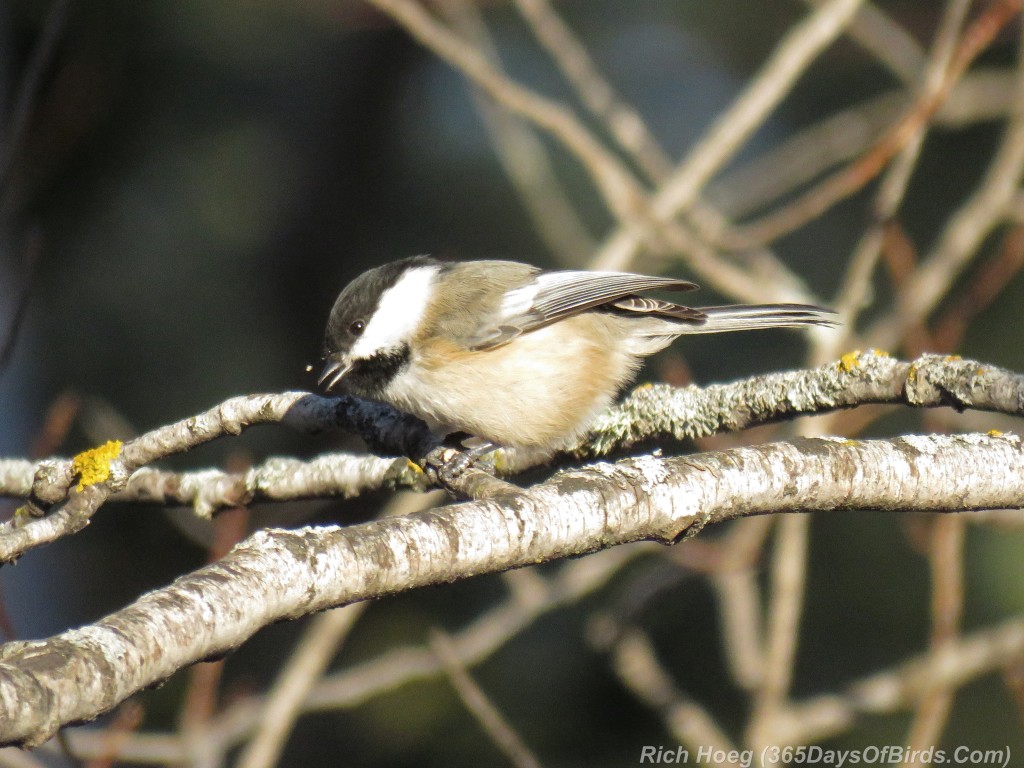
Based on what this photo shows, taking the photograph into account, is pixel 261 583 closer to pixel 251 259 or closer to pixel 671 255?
pixel 671 255

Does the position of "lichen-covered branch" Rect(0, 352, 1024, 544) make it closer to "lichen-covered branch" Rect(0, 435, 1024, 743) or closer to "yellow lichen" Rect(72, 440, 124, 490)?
"yellow lichen" Rect(72, 440, 124, 490)

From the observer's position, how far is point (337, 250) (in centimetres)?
669

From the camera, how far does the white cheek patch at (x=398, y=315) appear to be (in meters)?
3.30

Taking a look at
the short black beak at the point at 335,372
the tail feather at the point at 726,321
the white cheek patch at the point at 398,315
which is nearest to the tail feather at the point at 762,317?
the tail feather at the point at 726,321

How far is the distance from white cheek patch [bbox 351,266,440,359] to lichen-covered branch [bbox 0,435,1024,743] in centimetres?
144

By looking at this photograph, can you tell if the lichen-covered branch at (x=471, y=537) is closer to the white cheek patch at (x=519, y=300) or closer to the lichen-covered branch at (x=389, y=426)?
the lichen-covered branch at (x=389, y=426)

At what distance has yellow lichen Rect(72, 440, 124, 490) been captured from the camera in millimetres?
2031

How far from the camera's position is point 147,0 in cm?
634

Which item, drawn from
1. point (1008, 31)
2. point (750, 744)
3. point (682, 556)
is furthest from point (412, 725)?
point (1008, 31)

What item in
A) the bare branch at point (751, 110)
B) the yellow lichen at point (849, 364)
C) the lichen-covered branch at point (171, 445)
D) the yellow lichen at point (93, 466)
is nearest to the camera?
the lichen-covered branch at point (171, 445)

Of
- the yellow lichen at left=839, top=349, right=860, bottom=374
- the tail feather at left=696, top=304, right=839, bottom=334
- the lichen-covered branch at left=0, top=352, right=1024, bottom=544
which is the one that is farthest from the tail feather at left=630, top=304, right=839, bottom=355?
the yellow lichen at left=839, top=349, right=860, bottom=374

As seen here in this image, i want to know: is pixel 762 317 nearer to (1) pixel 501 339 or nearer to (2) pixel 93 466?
(1) pixel 501 339

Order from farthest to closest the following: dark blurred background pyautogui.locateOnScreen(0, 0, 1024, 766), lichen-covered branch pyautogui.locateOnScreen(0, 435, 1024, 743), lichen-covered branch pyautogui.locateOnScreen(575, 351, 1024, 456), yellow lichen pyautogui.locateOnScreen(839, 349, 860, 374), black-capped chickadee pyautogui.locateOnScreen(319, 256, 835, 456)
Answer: dark blurred background pyautogui.locateOnScreen(0, 0, 1024, 766) → black-capped chickadee pyautogui.locateOnScreen(319, 256, 835, 456) → yellow lichen pyautogui.locateOnScreen(839, 349, 860, 374) → lichen-covered branch pyautogui.locateOnScreen(575, 351, 1024, 456) → lichen-covered branch pyautogui.locateOnScreen(0, 435, 1024, 743)

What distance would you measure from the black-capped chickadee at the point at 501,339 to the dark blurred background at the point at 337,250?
2177mm
